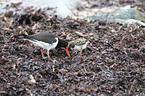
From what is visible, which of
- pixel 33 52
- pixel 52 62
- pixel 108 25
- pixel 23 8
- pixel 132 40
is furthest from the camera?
pixel 23 8

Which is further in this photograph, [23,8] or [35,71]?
[23,8]

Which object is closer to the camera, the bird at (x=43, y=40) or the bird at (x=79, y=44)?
the bird at (x=43, y=40)

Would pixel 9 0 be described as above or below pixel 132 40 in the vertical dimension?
above

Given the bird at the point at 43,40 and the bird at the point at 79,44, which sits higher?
the bird at the point at 43,40

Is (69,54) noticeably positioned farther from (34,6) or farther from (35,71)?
(34,6)

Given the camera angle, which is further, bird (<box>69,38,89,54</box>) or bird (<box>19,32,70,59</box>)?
bird (<box>69,38,89,54</box>)

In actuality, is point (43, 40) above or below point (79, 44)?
above

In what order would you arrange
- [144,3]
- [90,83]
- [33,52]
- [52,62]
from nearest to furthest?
1. [90,83]
2. [52,62]
3. [33,52]
4. [144,3]

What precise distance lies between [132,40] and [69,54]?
2429 mm

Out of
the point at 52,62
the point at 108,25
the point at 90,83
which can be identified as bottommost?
the point at 90,83

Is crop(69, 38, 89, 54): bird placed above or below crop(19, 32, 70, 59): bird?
below

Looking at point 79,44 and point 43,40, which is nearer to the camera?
point 43,40

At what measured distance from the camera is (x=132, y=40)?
7.43m

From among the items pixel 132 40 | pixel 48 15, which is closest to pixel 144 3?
pixel 132 40
